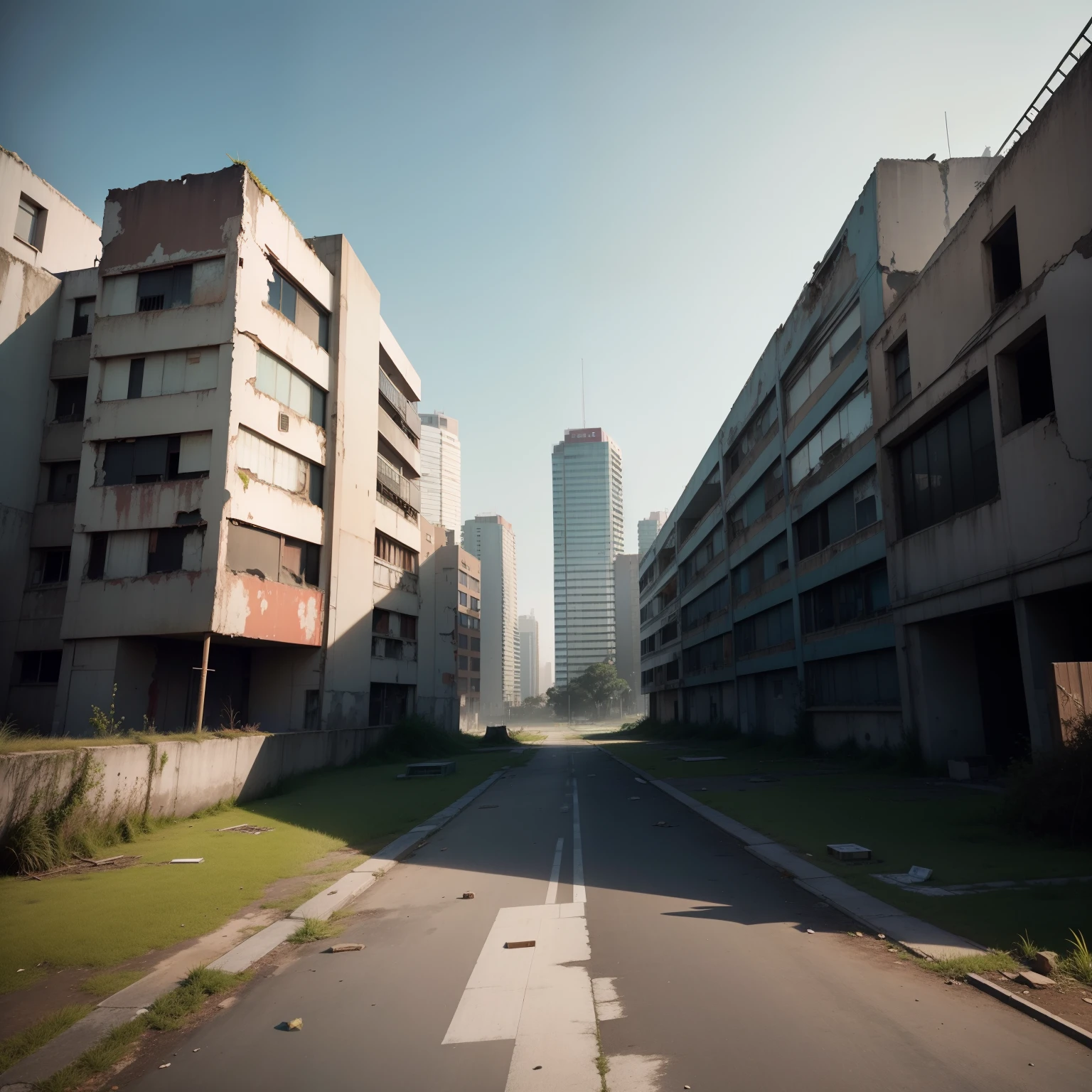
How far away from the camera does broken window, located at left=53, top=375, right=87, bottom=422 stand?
31750 millimetres

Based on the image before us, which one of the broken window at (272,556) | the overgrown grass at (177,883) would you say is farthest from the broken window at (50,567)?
the overgrown grass at (177,883)

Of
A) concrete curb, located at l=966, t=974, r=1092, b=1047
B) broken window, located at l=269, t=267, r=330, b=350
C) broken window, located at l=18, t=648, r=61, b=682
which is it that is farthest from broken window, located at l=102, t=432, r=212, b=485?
concrete curb, located at l=966, t=974, r=1092, b=1047

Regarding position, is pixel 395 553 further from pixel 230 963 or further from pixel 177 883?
pixel 230 963

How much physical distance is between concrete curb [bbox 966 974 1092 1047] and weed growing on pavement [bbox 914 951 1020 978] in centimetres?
12

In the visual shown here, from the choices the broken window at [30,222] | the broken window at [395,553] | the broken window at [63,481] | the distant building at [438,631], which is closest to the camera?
the broken window at [63,481]

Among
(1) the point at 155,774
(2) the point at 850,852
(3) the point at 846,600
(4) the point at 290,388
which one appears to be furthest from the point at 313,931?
(4) the point at 290,388

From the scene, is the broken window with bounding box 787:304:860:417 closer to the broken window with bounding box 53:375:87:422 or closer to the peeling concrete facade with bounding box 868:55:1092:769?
the peeling concrete facade with bounding box 868:55:1092:769

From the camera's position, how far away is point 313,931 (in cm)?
791

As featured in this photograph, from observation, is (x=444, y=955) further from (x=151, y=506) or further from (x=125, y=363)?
(x=125, y=363)

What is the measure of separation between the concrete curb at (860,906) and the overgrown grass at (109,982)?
649 centimetres

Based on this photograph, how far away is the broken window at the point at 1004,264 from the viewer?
18.2 metres

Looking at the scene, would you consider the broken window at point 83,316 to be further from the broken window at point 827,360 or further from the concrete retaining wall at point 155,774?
the broken window at point 827,360

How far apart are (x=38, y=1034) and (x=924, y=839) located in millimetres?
10896

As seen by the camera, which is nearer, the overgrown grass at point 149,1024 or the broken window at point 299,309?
Answer: the overgrown grass at point 149,1024
